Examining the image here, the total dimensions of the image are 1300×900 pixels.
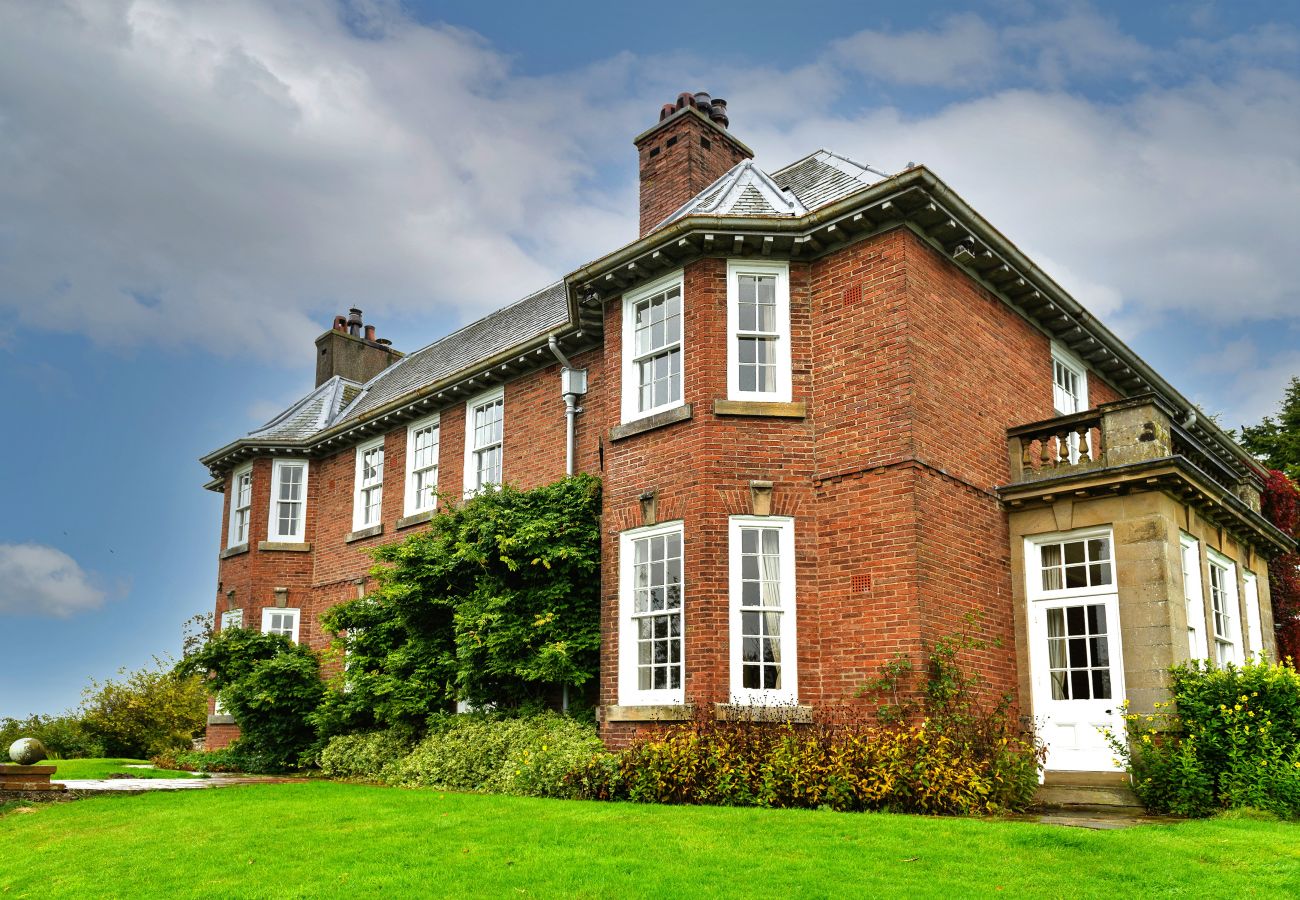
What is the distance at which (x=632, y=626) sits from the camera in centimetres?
1410

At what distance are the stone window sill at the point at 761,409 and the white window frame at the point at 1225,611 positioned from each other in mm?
6062

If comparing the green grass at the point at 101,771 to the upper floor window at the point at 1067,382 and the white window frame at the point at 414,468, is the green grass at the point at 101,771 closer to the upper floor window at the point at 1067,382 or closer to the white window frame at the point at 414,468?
the white window frame at the point at 414,468

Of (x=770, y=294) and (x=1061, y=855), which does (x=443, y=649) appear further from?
(x=1061, y=855)

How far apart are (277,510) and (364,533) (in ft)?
12.0

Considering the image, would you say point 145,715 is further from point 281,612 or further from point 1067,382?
point 1067,382

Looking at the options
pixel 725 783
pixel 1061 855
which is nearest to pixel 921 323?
pixel 725 783

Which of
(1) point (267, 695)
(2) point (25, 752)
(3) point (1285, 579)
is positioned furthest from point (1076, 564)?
(2) point (25, 752)

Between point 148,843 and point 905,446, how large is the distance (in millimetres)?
9134

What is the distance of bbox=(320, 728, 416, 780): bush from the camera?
17.2m

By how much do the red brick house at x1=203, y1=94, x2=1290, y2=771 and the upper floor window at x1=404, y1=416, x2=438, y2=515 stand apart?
219 inches

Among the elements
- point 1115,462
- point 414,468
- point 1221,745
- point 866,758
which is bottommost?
point 866,758

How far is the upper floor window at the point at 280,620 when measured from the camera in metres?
24.1

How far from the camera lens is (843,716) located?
12.5 meters

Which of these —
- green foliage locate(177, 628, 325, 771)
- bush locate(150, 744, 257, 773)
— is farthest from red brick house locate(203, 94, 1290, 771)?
bush locate(150, 744, 257, 773)
